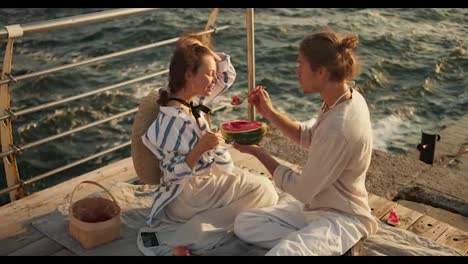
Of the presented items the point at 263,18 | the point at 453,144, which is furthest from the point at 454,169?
the point at 263,18

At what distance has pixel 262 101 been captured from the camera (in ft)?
11.0

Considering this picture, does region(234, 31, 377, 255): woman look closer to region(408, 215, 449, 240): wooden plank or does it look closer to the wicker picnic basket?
region(408, 215, 449, 240): wooden plank

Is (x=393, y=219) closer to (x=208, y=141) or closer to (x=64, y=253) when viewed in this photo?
(x=208, y=141)

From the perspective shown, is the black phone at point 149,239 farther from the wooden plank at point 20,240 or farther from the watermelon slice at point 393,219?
the watermelon slice at point 393,219

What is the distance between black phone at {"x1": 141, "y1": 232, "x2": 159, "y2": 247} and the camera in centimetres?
328

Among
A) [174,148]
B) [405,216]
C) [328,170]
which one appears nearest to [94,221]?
[174,148]

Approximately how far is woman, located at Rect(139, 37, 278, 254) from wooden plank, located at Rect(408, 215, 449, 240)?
852 mm

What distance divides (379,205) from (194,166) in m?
1.35

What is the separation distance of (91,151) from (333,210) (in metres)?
5.30

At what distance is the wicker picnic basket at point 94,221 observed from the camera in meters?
3.26

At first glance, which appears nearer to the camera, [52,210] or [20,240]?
[20,240]

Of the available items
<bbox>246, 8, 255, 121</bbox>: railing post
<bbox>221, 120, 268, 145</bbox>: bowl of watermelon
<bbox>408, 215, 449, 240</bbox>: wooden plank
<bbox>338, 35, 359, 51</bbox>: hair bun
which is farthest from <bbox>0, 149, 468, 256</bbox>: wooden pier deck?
<bbox>338, 35, 359, 51</bbox>: hair bun

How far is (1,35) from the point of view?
344 cm
